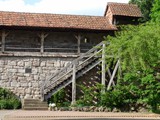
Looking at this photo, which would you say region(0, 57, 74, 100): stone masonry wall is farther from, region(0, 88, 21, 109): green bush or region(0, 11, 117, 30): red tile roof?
region(0, 11, 117, 30): red tile roof

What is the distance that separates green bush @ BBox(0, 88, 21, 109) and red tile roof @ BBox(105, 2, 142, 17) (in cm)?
1027

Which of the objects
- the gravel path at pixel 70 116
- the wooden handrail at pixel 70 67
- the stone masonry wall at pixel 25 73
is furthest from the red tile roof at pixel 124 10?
the gravel path at pixel 70 116

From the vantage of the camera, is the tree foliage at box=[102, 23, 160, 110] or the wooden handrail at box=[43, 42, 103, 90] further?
the wooden handrail at box=[43, 42, 103, 90]

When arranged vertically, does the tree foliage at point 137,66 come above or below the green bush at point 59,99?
above

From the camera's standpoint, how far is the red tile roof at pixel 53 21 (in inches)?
1099

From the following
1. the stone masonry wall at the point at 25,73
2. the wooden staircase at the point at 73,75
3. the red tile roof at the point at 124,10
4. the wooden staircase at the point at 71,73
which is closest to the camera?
the wooden staircase at the point at 73,75

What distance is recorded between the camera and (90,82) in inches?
1085

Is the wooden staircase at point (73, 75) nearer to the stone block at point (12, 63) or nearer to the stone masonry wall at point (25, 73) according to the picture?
the stone masonry wall at point (25, 73)

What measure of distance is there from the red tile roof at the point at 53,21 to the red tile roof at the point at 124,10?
1.17 m

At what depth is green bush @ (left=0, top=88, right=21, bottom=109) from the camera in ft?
82.2

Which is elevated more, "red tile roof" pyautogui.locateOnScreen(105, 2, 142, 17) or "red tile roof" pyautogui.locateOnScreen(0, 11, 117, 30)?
"red tile roof" pyautogui.locateOnScreen(105, 2, 142, 17)

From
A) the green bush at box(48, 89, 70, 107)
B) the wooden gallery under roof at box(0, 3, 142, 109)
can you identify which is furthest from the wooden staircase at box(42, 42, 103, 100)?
the green bush at box(48, 89, 70, 107)

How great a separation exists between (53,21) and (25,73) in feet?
15.0

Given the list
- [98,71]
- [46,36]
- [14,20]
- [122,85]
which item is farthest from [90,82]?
[14,20]
